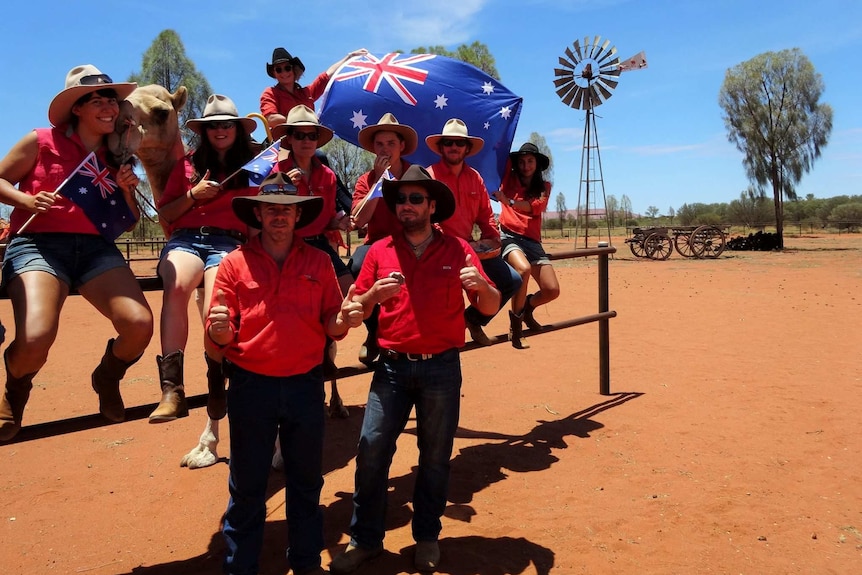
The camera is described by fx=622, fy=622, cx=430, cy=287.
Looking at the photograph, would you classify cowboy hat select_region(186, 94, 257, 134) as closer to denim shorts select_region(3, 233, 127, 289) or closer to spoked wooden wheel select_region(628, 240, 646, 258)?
denim shorts select_region(3, 233, 127, 289)

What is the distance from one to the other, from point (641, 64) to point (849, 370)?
2075 centimetres

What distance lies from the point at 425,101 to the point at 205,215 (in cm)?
233

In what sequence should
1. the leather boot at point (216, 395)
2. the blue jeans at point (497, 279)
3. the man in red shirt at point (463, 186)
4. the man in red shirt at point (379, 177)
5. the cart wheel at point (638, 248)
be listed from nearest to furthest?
the leather boot at point (216, 395) → the man in red shirt at point (379, 177) → the man in red shirt at point (463, 186) → the blue jeans at point (497, 279) → the cart wheel at point (638, 248)

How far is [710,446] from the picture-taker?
4.94 m

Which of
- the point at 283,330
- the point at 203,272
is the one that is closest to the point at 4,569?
the point at 203,272

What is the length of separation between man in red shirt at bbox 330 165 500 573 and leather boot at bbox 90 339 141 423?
1115mm

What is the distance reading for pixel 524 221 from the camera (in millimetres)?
4941

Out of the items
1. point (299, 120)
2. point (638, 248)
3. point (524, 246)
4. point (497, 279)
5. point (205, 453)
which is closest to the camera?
point (299, 120)

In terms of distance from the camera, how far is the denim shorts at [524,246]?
4.97 m

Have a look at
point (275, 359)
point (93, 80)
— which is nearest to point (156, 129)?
point (93, 80)

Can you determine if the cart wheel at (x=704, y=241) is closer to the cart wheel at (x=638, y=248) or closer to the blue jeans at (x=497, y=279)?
the cart wheel at (x=638, y=248)

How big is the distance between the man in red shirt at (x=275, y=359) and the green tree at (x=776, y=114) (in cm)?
3110

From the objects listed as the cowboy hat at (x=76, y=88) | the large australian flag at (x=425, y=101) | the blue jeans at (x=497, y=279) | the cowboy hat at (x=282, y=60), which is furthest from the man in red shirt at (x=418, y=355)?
the cowboy hat at (x=282, y=60)

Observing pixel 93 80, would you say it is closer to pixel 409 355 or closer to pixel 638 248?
pixel 409 355
